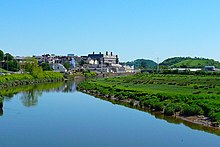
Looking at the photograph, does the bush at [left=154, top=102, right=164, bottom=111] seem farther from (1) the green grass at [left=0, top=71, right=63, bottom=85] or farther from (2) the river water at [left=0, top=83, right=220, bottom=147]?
(1) the green grass at [left=0, top=71, right=63, bottom=85]

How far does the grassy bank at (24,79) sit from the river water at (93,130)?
86.2 feet

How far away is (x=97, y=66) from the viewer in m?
139

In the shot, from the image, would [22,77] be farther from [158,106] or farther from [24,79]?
[158,106]

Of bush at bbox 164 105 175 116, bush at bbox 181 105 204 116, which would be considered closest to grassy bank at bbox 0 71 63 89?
bush at bbox 164 105 175 116

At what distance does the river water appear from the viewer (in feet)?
62.2

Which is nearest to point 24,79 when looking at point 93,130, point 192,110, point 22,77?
point 22,77

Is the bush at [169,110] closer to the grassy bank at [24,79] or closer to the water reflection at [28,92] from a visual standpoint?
the water reflection at [28,92]

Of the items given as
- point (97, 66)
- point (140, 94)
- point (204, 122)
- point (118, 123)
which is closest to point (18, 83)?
point (140, 94)

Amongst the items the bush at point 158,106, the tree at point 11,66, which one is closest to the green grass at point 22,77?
the tree at point 11,66

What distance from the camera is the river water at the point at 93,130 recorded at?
18953 millimetres

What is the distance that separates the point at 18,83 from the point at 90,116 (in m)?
35.4

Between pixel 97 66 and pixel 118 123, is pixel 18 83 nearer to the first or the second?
pixel 118 123

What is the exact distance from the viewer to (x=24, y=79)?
64438 millimetres

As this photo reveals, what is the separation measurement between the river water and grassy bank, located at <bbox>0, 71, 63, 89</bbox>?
26.3 meters
